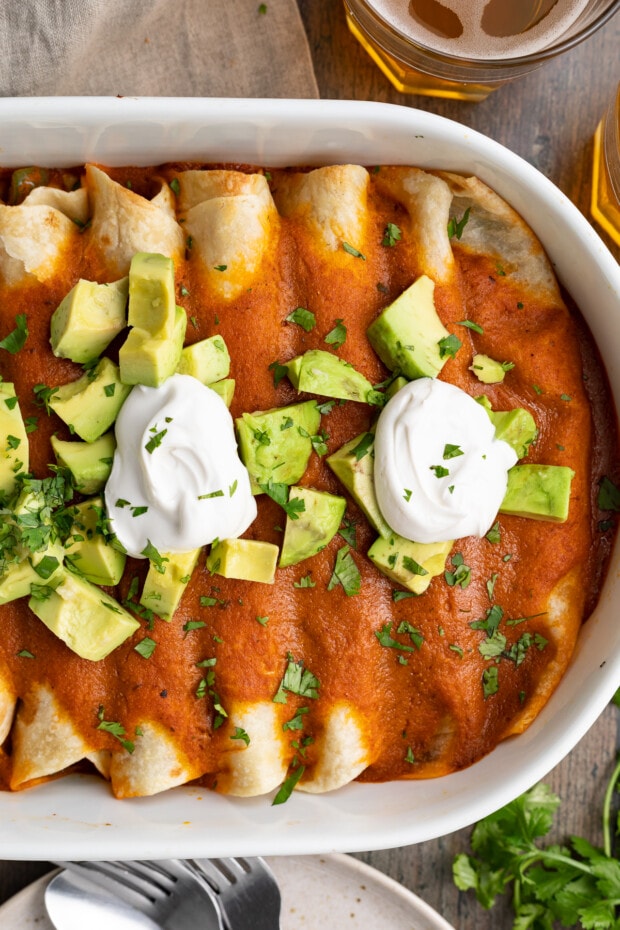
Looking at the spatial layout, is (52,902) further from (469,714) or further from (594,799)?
(594,799)

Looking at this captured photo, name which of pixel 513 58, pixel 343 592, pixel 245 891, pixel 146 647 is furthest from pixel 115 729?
pixel 513 58

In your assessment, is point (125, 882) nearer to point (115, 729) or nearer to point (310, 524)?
point (115, 729)

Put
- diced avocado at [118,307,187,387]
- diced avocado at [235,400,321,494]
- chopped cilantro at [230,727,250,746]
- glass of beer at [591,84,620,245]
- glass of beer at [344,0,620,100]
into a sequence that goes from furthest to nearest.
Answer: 1. glass of beer at [591,84,620,245]
2. glass of beer at [344,0,620,100]
3. chopped cilantro at [230,727,250,746]
4. diced avocado at [235,400,321,494]
5. diced avocado at [118,307,187,387]

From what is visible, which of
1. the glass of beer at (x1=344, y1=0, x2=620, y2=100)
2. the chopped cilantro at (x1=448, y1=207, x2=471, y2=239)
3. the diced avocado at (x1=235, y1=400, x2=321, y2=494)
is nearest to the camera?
the diced avocado at (x1=235, y1=400, x2=321, y2=494)

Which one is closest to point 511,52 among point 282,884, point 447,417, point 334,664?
point 447,417

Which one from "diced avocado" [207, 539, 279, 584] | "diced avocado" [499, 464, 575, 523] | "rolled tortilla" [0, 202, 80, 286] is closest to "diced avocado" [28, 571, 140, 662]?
"diced avocado" [207, 539, 279, 584]

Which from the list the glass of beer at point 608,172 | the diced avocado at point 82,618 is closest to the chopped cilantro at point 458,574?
the diced avocado at point 82,618

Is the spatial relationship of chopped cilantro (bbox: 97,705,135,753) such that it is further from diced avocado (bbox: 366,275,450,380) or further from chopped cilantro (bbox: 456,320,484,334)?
chopped cilantro (bbox: 456,320,484,334)

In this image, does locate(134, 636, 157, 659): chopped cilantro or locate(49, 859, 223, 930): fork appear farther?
locate(49, 859, 223, 930): fork
